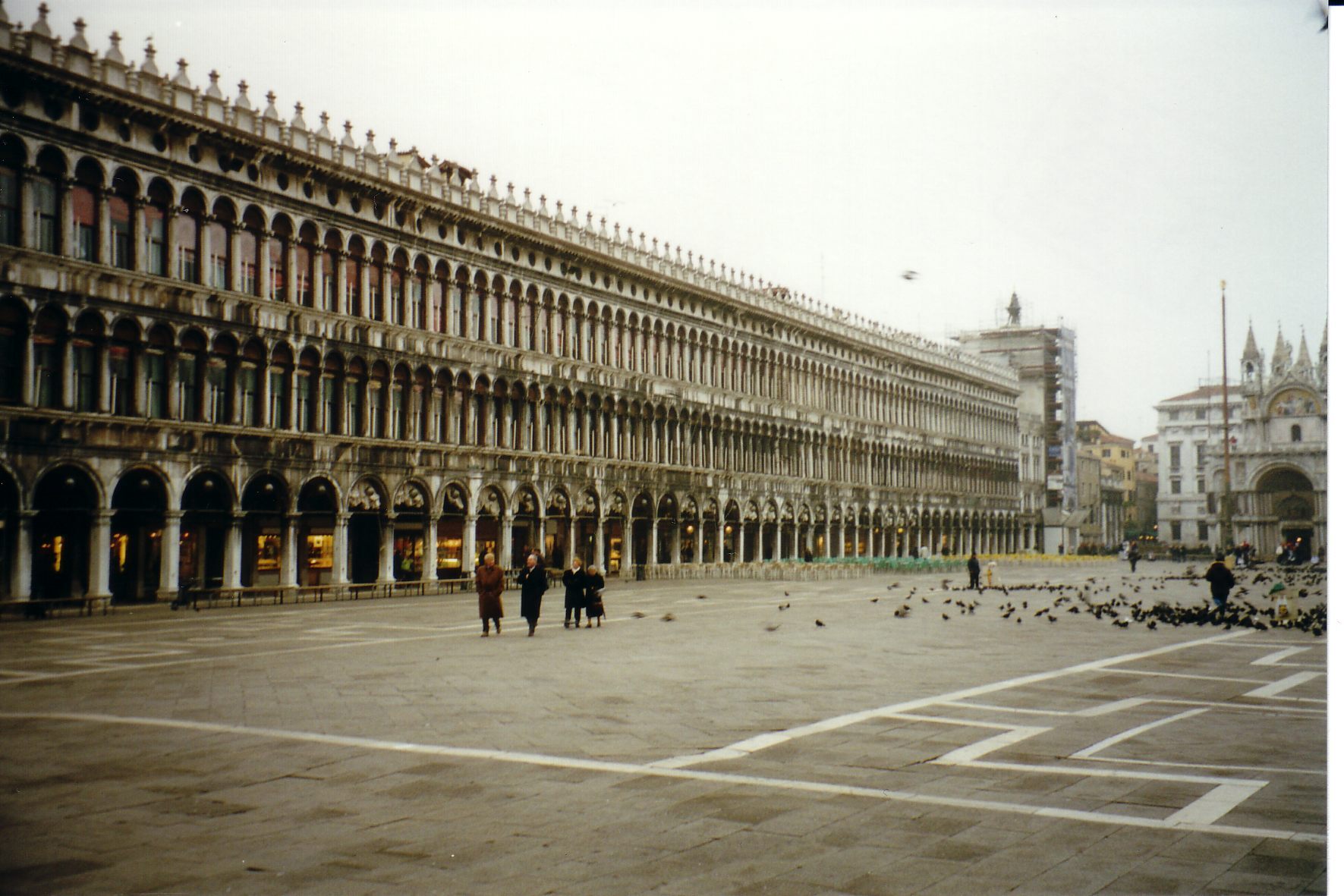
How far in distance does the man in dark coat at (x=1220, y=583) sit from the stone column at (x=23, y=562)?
2828 centimetres

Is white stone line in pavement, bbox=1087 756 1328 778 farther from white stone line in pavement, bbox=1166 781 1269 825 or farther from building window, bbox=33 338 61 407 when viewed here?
building window, bbox=33 338 61 407

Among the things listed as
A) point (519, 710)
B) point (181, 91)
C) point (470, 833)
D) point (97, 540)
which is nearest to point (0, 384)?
point (97, 540)

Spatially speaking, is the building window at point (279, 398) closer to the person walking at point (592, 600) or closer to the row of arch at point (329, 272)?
the row of arch at point (329, 272)

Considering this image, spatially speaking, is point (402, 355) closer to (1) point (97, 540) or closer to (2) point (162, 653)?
(1) point (97, 540)

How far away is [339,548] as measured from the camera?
39344mm

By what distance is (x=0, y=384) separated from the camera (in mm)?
29031

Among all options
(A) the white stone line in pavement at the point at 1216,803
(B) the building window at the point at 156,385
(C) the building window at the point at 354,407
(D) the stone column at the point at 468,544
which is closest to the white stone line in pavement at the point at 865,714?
(A) the white stone line in pavement at the point at 1216,803

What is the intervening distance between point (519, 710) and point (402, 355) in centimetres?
3106

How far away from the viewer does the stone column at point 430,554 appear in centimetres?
4309

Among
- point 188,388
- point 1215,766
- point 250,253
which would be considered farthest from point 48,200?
point 1215,766

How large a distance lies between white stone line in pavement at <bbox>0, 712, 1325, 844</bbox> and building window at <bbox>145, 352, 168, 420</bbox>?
72.7 feet

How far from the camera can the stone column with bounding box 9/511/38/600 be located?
28.9 m

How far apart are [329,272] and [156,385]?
327 inches

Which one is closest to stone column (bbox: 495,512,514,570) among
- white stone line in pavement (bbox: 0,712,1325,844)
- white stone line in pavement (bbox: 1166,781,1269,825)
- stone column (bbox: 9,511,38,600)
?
stone column (bbox: 9,511,38,600)
